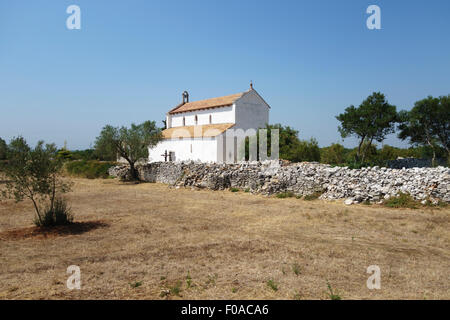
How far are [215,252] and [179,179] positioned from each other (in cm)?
1738

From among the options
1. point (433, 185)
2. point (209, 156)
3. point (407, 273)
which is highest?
point (209, 156)

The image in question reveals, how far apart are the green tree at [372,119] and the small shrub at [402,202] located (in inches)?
523

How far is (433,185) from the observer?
1327 centimetres

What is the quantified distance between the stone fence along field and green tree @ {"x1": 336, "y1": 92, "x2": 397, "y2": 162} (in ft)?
30.7

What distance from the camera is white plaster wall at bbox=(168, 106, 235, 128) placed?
1484 inches

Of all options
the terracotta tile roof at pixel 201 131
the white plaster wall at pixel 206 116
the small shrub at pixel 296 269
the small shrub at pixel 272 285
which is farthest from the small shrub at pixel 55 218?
the white plaster wall at pixel 206 116

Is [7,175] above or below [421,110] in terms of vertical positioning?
below

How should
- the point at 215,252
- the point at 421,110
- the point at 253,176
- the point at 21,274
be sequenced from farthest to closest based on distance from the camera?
the point at 421,110
the point at 253,176
the point at 215,252
the point at 21,274

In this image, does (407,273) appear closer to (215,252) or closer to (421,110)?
(215,252)

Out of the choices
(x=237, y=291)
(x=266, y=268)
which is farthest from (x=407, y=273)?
(x=237, y=291)

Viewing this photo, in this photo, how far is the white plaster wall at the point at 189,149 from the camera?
33.7m

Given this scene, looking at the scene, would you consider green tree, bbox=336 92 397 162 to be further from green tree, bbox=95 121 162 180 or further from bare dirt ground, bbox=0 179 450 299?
green tree, bbox=95 121 162 180

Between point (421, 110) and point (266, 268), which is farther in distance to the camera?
point (421, 110)

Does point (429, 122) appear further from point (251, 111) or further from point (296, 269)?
point (296, 269)
